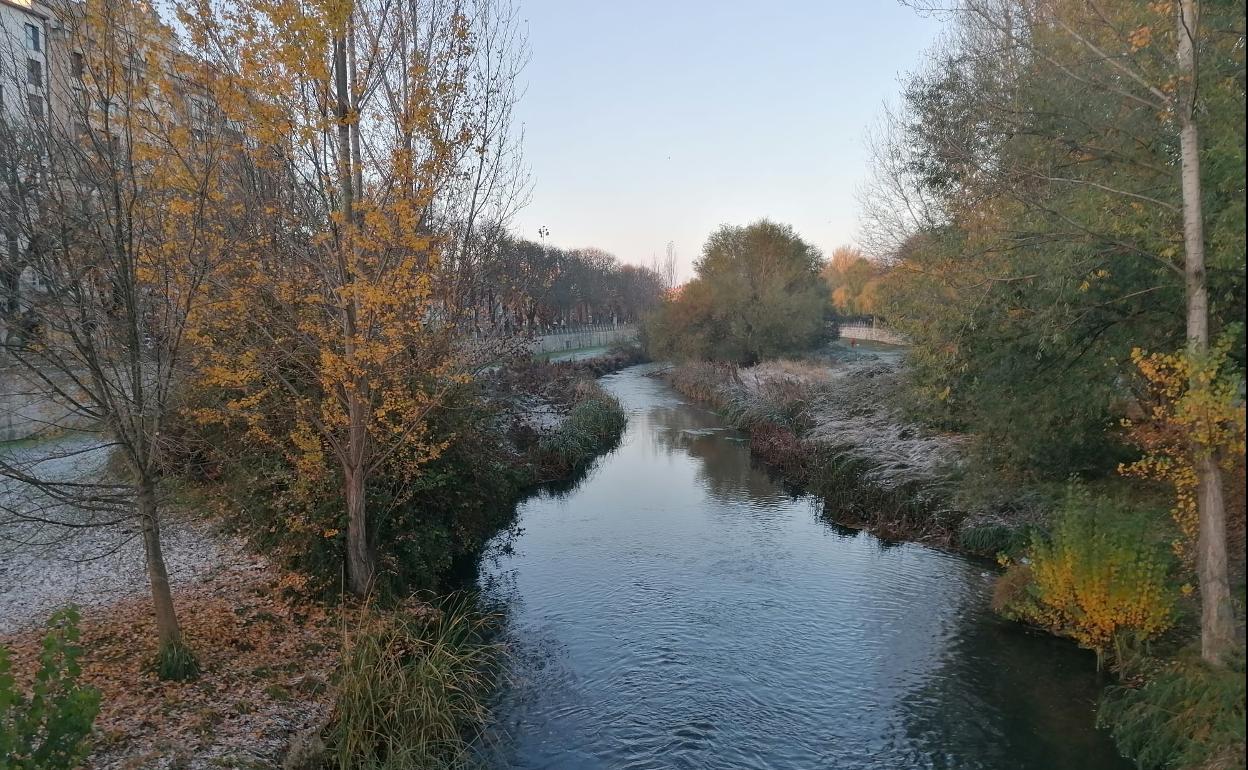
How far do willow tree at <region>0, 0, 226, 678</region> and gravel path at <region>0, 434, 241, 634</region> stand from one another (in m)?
1.68

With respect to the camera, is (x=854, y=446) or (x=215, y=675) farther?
(x=854, y=446)

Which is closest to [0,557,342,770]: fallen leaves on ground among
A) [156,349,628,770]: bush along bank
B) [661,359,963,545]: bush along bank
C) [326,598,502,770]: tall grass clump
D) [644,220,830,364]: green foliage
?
[156,349,628,770]: bush along bank

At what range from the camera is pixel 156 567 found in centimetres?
720

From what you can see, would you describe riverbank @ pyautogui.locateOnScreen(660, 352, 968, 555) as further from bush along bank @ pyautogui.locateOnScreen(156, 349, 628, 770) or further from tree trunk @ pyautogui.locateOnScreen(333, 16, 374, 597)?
tree trunk @ pyautogui.locateOnScreen(333, 16, 374, 597)

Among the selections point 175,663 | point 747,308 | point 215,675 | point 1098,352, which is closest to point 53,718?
point 175,663

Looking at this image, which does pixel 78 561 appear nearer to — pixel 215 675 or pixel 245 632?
pixel 245 632

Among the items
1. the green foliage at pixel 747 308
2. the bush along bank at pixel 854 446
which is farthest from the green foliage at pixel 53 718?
the green foliage at pixel 747 308

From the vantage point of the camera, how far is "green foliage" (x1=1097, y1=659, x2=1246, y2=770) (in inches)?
204

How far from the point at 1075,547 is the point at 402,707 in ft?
23.5

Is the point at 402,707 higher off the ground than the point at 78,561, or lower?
lower

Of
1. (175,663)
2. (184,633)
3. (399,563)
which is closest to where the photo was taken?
(175,663)

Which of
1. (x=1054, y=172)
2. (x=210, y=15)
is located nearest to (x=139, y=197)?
(x=210, y=15)

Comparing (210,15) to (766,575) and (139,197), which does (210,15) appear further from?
(766,575)

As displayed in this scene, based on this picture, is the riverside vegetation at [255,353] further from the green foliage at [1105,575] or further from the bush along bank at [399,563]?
the green foliage at [1105,575]
